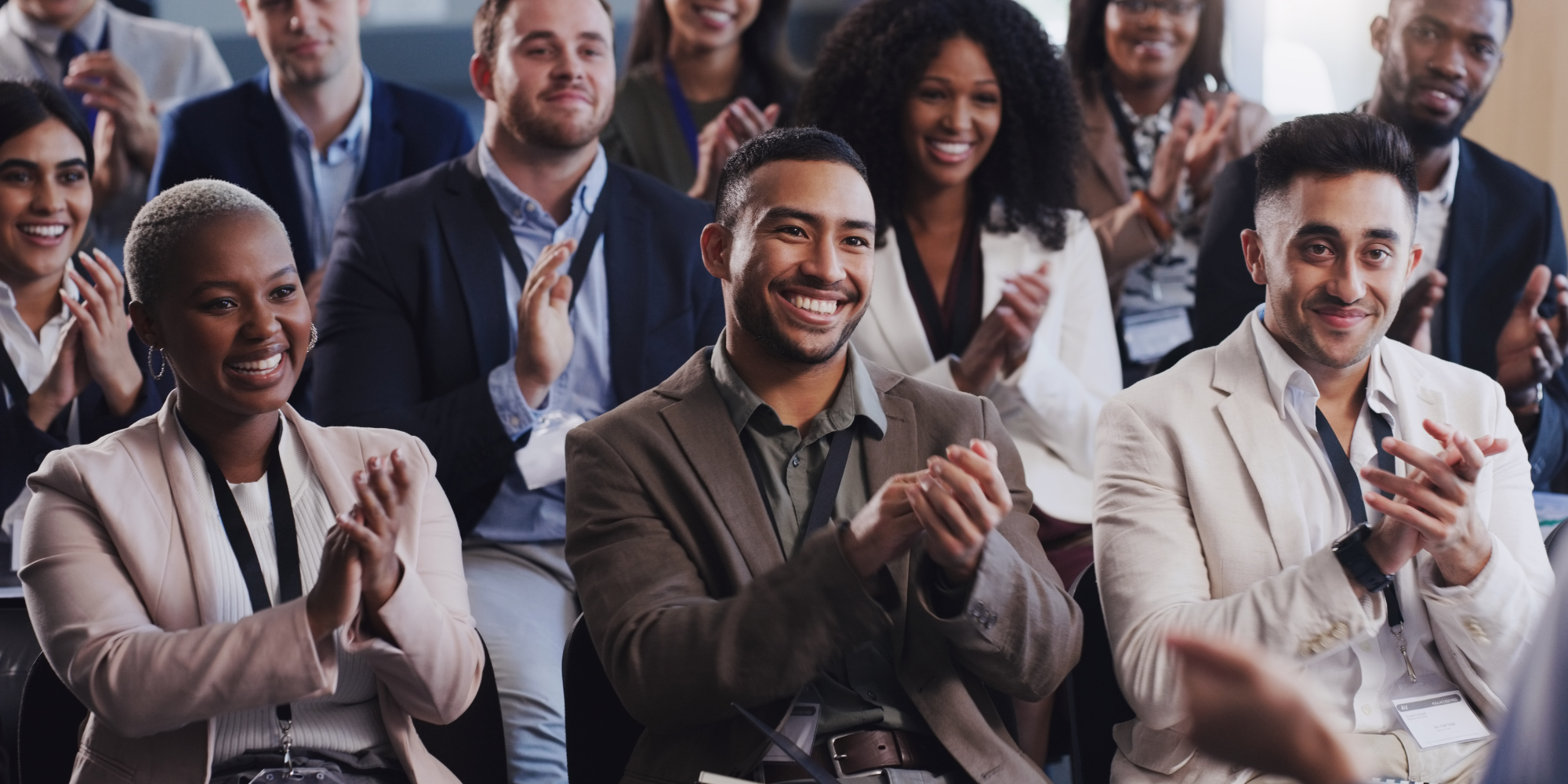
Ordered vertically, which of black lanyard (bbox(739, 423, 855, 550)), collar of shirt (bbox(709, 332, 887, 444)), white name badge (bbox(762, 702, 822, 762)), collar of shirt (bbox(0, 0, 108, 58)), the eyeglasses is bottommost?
white name badge (bbox(762, 702, 822, 762))

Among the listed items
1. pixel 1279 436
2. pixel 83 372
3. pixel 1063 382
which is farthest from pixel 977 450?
pixel 83 372

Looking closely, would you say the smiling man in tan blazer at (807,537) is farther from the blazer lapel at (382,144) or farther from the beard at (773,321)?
the blazer lapel at (382,144)

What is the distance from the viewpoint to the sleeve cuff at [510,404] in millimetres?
2764

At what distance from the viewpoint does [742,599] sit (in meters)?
1.80

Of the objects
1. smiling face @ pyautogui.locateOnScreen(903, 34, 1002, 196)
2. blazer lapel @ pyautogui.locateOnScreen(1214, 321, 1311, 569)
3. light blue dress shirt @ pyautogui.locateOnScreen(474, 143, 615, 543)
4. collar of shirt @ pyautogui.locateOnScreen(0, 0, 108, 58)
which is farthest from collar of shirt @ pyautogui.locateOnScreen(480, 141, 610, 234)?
blazer lapel @ pyautogui.locateOnScreen(1214, 321, 1311, 569)

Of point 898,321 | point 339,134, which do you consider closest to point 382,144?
point 339,134

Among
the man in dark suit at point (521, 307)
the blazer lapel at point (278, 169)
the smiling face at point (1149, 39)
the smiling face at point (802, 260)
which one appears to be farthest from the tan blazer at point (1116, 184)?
the blazer lapel at point (278, 169)

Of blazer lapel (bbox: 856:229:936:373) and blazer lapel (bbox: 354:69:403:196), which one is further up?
blazer lapel (bbox: 354:69:403:196)

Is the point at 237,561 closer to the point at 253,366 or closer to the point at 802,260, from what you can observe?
the point at 253,366

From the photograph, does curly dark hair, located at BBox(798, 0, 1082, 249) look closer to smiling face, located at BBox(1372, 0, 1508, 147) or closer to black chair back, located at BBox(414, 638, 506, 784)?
smiling face, located at BBox(1372, 0, 1508, 147)

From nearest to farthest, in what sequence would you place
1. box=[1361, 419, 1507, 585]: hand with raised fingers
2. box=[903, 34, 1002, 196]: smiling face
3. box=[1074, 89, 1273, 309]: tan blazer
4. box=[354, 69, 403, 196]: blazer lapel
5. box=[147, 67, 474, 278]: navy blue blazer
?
box=[1361, 419, 1507, 585]: hand with raised fingers, box=[903, 34, 1002, 196]: smiling face, box=[147, 67, 474, 278]: navy blue blazer, box=[354, 69, 403, 196]: blazer lapel, box=[1074, 89, 1273, 309]: tan blazer

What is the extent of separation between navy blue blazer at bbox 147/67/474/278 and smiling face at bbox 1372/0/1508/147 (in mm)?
2321

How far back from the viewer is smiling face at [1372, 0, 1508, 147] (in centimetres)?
339

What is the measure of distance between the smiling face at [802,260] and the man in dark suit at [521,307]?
0.78 m
